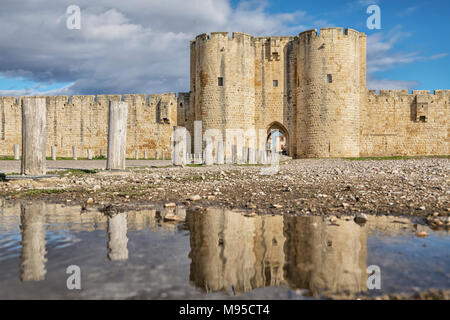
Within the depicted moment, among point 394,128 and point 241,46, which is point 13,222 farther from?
point 394,128

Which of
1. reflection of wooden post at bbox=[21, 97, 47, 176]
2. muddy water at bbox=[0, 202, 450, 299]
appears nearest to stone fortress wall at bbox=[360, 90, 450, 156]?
reflection of wooden post at bbox=[21, 97, 47, 176]

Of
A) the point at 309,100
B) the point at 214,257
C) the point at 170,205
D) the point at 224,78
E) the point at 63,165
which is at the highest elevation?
the point at 224,78

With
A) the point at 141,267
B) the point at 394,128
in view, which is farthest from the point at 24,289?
the point at 394,128

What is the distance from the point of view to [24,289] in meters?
2.32

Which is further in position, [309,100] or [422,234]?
[309,100]

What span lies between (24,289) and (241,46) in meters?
22.5

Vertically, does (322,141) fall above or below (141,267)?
above

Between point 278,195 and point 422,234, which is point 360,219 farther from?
point 278,195

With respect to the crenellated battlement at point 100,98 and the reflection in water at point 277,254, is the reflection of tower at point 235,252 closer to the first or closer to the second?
the reflection in water at point 277,254

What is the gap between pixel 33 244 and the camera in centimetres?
335

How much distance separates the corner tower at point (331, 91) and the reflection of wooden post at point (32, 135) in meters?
17.1

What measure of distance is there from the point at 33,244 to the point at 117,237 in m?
0.77

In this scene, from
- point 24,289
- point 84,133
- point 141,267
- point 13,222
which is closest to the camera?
point 24,289

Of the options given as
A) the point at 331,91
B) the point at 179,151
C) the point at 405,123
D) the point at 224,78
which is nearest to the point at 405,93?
the point at 405,123
